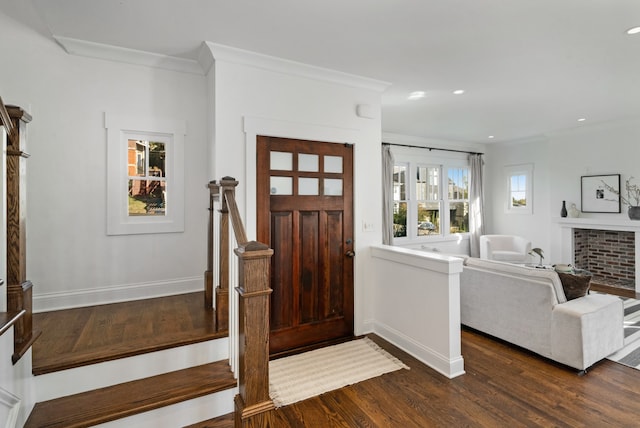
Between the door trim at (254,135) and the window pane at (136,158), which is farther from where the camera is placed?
the window pane at (136,158)

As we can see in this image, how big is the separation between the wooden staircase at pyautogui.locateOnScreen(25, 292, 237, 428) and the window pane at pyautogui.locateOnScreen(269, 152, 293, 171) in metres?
1.47

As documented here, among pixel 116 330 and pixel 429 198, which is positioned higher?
pixel 429 198

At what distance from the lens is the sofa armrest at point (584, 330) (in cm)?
270

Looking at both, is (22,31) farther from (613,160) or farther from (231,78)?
(613,160)

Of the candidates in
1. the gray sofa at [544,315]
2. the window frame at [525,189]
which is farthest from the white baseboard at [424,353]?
the window frame at [525,189]

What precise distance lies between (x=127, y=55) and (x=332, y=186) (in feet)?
7.43

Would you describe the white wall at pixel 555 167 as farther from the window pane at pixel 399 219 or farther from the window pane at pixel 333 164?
the window pane at pixel 333 164

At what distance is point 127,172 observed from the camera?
10.4 ft

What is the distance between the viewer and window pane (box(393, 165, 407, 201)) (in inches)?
246

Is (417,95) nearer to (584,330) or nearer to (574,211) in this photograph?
(584,330)

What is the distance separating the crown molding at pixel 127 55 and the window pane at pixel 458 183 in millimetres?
5379

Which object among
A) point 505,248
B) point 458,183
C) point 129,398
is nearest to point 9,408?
point 129,398

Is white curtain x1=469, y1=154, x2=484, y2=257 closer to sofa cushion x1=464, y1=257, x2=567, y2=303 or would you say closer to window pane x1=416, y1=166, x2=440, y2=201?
window pane x1=416, y1=166, x2=440, y2=201

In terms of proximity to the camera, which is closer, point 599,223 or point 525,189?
point 599,223
